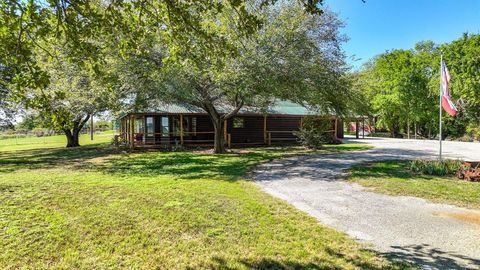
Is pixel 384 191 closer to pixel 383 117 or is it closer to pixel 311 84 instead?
pixel 311 84

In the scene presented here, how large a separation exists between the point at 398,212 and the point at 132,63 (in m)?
10.3

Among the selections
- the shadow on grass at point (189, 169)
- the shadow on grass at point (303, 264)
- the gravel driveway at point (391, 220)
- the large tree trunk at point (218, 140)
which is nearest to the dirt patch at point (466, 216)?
the gravel driveway at point (391, 220)

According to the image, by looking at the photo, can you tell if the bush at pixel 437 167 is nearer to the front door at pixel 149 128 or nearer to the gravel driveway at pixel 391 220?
the gravel driveway at pixel 391 220

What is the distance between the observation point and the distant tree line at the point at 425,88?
27.2m

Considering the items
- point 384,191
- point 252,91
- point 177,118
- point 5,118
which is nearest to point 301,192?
point 384,191

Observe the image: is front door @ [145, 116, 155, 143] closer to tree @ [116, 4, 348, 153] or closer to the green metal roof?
the green metal roof

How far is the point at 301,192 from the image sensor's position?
298 inches

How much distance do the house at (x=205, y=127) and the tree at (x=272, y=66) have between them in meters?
6.36

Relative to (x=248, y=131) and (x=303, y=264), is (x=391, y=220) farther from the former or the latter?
(x=248, y=131)

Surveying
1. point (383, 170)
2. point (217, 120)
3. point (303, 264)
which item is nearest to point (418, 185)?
point (383, 170)

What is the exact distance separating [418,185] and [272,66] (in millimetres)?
6138

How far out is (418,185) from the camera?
8102mm

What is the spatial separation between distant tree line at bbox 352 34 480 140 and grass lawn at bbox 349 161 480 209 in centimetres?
1611

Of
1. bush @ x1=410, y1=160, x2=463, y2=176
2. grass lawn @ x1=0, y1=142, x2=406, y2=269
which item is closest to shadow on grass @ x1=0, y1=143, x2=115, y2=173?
grass lawn @ x1=0, y1=142, x2=406, y2=269
